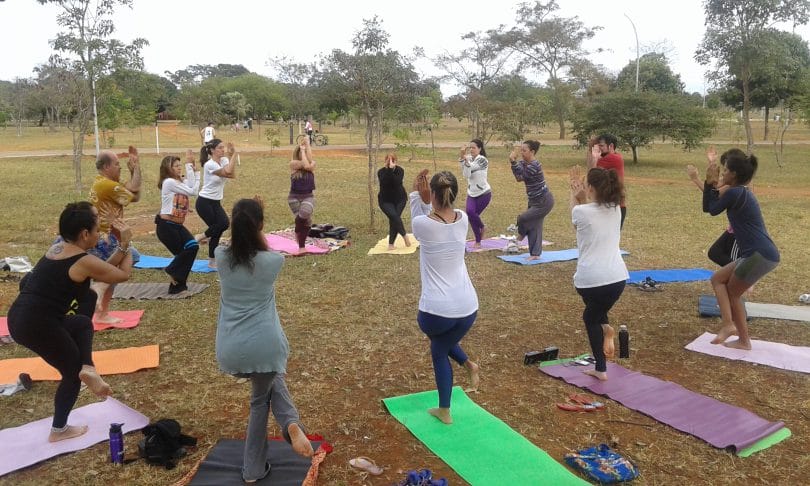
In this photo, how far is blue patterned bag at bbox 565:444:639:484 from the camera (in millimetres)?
3689

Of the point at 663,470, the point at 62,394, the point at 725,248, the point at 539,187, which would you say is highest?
the point at 539,187

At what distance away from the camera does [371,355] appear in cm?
567

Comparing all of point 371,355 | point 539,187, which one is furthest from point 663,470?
point 539,187

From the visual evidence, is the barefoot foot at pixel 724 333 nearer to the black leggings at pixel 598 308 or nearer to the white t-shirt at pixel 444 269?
the black leggings at pixel 598 308

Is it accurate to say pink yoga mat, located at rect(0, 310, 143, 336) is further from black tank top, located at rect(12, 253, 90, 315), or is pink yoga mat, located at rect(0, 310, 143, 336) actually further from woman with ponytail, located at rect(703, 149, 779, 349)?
woman with ponytail, located at rect(703, 149, 779, 349)

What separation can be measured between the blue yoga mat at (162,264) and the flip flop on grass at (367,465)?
207 inches

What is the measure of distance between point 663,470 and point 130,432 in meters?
3.51

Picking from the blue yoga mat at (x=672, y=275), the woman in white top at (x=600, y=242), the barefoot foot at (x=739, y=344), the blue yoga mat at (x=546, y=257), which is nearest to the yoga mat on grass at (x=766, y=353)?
the barefoot foot at (x=739, y=344)

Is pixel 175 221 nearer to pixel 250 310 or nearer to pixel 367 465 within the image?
pixel 250 310

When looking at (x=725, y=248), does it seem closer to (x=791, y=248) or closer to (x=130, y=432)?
(x=791, y=248)

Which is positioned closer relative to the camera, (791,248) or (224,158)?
(224,158)

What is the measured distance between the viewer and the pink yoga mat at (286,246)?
9.74 meters

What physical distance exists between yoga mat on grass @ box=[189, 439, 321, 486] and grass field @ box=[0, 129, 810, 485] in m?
0.14

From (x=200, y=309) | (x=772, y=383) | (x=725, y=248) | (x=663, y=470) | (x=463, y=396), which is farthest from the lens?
(x=200, y=309)
